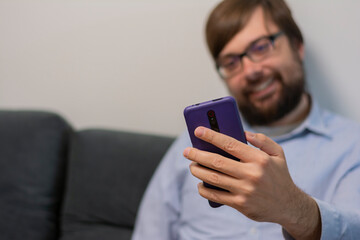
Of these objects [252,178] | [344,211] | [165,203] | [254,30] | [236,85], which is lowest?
[165,203]

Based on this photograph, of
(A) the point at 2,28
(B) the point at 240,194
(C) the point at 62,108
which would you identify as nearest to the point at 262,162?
(B) the point at 240,194

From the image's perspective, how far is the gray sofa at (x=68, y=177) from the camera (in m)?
1.05

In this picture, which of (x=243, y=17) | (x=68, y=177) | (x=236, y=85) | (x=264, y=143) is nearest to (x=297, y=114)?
(x=236, y=85)

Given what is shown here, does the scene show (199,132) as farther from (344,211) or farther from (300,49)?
(300,49)

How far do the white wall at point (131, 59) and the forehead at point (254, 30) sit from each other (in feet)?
0.50

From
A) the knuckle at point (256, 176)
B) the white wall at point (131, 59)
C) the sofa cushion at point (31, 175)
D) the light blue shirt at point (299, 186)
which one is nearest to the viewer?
the knuckle at point (256, 176)

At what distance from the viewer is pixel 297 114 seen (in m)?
0.87

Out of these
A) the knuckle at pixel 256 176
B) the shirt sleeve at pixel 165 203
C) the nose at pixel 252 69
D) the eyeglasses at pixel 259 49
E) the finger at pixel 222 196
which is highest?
the eyeglasses at pixel 259 49

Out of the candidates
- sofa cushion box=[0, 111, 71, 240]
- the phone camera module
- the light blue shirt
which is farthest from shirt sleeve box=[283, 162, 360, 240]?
sofa cushion box=[0, 111, 71, 240]

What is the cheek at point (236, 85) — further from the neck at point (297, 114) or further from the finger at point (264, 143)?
the finger at point (264, 143)

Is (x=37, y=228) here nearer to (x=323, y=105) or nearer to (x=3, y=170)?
(x=3, y=170)

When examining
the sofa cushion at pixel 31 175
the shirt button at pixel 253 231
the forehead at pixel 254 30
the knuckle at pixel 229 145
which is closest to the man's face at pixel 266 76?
the forehead at pixel 254 30

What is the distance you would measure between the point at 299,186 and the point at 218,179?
274 mm

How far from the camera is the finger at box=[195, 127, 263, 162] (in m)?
0.49
